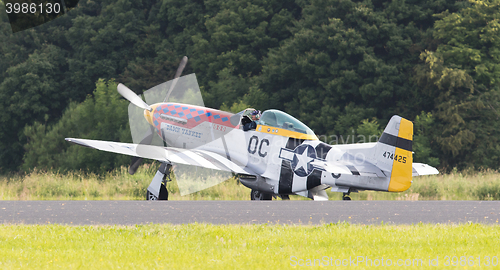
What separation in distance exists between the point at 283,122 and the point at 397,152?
117 inches

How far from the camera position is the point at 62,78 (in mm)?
41281

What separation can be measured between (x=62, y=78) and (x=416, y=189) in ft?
97.8

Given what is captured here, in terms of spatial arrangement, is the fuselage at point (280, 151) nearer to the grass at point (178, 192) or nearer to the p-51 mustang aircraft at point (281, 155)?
the p-51 mustang aircraft at point (281, 155)

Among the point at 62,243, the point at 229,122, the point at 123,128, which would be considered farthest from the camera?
the point at 123,128

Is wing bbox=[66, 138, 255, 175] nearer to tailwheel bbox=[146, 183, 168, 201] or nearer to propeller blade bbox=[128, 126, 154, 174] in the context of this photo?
tailwheel bbox=[146, 183, 168, 201]

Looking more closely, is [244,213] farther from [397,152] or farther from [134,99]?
[134,99]

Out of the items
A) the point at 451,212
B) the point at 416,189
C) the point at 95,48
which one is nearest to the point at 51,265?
the point at 451,212

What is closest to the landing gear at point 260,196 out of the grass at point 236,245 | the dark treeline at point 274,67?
the grass at point 236,245

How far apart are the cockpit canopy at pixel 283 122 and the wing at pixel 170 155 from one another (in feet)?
4.63

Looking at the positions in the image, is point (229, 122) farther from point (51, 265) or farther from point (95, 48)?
point (95, 48)

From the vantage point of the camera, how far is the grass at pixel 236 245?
21.9 feet

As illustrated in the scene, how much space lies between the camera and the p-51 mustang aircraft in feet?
44.1

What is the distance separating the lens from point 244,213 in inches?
437

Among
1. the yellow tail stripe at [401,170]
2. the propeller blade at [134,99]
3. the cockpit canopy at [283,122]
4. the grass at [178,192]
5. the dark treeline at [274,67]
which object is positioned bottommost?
the grass at [178,192]
